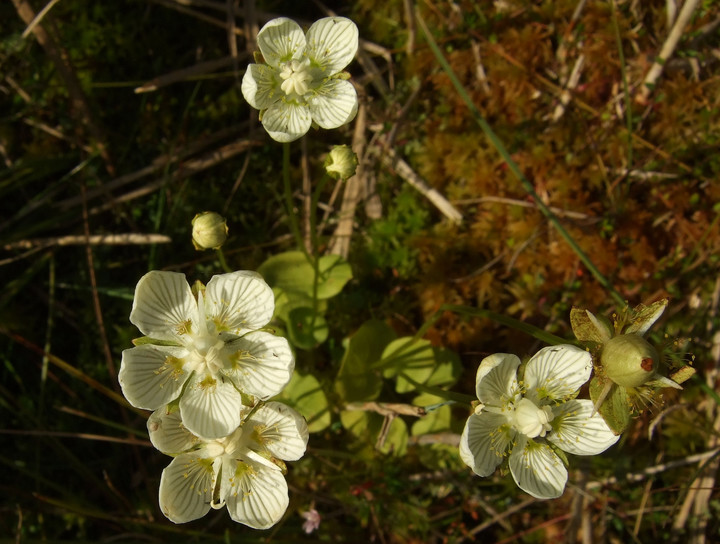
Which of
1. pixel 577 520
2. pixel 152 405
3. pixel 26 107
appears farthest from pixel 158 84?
pixel 577 520

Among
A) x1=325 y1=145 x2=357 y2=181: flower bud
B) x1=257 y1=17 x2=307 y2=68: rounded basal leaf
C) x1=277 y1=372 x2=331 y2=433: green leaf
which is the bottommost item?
x1=277 y1=372 x2=331 y2=433: green leaf

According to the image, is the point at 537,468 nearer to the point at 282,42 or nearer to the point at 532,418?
the point at 532,418

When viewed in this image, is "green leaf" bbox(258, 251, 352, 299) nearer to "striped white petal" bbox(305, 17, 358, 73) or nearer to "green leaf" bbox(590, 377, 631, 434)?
"striped white petal" bbox(305, 17, 358, 73)

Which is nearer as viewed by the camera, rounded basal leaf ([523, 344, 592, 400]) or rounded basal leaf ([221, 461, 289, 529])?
rounded basal leaf ([523, 344, 592, 400])

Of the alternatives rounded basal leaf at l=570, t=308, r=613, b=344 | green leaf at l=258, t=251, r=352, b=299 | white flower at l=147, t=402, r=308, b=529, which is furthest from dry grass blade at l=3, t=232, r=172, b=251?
rounded basal leaf at l=570, t=308, r=613, b=344

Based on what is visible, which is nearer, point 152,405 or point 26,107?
point 152,405

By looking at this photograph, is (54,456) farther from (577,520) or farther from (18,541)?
(577,520)
